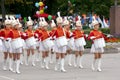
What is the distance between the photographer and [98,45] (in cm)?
1909

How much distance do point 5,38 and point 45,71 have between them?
2.09 meters

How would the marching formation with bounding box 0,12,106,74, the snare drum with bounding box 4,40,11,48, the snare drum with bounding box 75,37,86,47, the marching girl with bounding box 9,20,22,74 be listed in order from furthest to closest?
1. the snare drum with bounding box 75,37,86,47
2. the snare drum with bounding box 4,40,11,48
3. the marching formation with bounding box 0,12,106,74
4. the marching girl with bounding box 9,20,22,74

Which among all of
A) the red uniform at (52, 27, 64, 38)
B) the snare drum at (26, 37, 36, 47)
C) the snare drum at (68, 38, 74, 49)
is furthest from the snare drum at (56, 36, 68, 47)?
the snare drum at (26, 37, 36, 47)

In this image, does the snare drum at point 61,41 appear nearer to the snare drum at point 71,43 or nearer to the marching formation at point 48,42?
the marching formation at point 48,42

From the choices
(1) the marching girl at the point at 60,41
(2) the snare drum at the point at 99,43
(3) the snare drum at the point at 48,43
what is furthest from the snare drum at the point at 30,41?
(2) the snare drum at the point at 99,43

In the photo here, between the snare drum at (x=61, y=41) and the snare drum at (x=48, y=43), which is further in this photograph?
the snare drum at (x=48, y=43)

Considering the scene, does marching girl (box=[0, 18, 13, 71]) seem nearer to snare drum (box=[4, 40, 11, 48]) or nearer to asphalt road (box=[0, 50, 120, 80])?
snare drum (box=[4, 40, 11, 48])

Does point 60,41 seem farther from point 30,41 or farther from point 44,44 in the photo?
point 30,41

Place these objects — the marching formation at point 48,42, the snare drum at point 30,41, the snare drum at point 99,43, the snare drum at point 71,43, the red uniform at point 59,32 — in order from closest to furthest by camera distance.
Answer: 1. the marching formation at point 48,42
2. the snare drum at point 99,43
3. the red uniform at point 59,32
4. the snare drum at point 71,43
5. the snare drum at point 30,41

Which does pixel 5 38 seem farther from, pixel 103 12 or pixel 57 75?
pixel 103 12

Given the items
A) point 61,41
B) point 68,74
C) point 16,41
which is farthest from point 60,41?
point 16,41

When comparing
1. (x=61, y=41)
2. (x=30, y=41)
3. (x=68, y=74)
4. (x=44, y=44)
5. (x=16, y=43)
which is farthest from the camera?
(x=30, y=41)

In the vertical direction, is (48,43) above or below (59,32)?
below

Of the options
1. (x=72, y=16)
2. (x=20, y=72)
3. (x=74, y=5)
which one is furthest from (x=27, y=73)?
(x=72, y=16)
